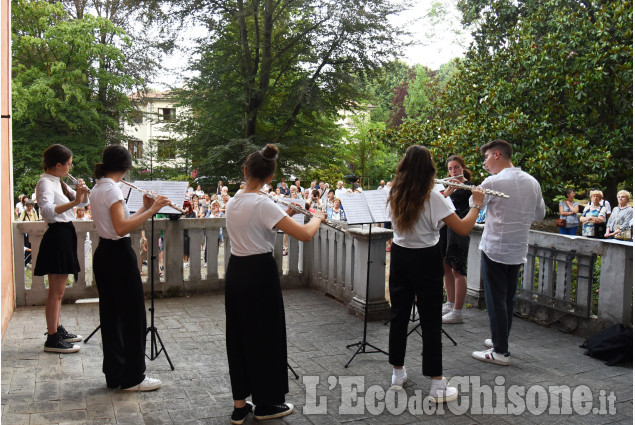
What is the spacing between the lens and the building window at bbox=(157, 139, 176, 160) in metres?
28.9

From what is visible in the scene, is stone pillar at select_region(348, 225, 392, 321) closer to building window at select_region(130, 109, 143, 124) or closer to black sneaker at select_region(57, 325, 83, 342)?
black sneaker at select_region(57, 325, 83, 342)

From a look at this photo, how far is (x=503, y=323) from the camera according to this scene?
520cm

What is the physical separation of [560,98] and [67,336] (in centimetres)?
959

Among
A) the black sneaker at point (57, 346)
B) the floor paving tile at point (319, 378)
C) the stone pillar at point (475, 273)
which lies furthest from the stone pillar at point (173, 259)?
the stone pillar at point (475, 273)

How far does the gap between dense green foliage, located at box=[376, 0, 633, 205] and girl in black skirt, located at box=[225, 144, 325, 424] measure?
25.3 feet

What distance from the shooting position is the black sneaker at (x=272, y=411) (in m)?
3.98

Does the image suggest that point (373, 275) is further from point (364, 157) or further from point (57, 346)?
point (364, 157)

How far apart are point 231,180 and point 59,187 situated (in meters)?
22.0

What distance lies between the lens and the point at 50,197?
534cm

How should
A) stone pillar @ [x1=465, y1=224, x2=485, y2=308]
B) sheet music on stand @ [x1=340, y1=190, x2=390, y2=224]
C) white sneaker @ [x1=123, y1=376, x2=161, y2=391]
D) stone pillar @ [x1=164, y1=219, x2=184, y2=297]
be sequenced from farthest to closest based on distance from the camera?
1. stone pillar @ [x1=164, y1=219, x2=184, y2=297]
2. stone pillar @ [x1=465, y1=224, x2=485, y2=308]
3. sheet music on stand @ [x1=340, y1=190, x2=390, y2=224]
4. white sneaker @ [x1=123, y1=376, x2=161, y2=391]

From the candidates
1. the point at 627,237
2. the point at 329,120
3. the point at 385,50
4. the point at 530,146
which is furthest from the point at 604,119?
the point at 329,120

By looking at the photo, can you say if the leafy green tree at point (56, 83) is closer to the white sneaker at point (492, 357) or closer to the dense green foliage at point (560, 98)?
the dense green foliage at point (560, 98)

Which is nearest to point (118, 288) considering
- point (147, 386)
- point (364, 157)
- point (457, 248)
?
point (147, 386)

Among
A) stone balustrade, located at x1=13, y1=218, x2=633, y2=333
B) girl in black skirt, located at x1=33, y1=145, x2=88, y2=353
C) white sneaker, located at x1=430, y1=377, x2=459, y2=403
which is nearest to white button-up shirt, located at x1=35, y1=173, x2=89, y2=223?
girl in black skirt, located at x1=33, y1=145, x2=88, y2=353
